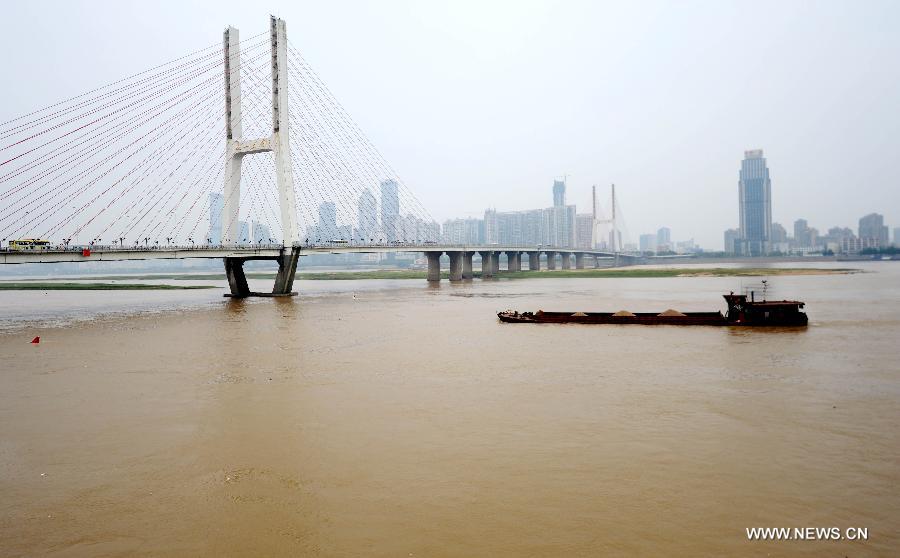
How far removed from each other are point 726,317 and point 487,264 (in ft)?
254

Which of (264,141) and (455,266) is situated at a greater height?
(264,141)

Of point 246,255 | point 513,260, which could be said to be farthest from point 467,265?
point 246,255

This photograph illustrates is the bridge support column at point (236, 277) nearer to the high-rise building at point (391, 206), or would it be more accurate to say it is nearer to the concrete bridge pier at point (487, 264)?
the concrete bridge pier at point (487, 264)

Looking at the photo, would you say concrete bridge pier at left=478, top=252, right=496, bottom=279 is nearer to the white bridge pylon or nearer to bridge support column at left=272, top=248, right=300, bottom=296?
bridge support column at left=272, top=248, right=300, bottom=296

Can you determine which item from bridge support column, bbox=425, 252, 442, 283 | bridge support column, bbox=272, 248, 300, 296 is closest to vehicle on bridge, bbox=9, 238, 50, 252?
bridge support column, bbox=272, 248, 300, 296

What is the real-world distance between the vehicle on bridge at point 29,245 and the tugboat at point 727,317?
30583mm

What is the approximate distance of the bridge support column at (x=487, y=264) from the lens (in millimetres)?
106588

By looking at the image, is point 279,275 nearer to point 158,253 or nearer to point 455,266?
point 158,253

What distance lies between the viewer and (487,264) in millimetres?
→ 108438

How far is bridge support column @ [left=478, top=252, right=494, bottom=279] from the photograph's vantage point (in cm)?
10659

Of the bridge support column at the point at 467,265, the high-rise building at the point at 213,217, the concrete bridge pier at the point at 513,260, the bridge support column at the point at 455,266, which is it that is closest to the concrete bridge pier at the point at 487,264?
the bridge support column at the point at 467,265

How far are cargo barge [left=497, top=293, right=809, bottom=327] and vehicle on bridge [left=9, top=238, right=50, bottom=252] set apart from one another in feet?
100

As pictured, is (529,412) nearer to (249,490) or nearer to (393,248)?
(249,490)

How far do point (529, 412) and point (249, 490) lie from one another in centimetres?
670
